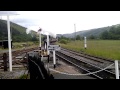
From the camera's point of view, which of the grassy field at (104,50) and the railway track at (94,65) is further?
the grassy field at (104,50)

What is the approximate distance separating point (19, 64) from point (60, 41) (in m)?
38.6

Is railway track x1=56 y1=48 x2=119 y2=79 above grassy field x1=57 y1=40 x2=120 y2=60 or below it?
below

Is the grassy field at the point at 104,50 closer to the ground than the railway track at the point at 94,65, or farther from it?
farther from it

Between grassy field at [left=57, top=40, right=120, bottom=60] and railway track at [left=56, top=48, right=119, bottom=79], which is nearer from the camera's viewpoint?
railway track at [left=56, top=48, right=119, bottom=79]

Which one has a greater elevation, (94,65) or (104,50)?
(104,50)

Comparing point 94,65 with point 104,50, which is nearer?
point 94,65
